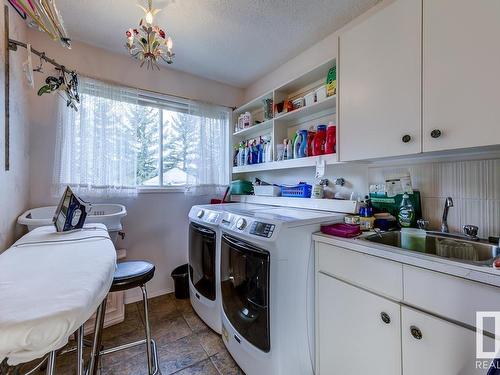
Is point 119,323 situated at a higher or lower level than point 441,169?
lower

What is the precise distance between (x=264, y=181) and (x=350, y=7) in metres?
1.72

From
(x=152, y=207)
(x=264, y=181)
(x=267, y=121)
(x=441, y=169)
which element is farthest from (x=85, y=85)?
(x=441, y=169)

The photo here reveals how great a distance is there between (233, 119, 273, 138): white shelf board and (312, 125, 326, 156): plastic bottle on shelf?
596mm

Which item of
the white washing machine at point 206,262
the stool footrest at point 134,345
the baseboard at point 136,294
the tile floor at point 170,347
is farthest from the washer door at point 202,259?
the baseboard at point 136,294

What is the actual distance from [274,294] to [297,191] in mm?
1076

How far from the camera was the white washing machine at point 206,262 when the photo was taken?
174cm

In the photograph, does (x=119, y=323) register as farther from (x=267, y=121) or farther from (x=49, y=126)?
(x=267, y=121)

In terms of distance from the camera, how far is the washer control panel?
1213 millimetres

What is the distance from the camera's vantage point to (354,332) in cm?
111

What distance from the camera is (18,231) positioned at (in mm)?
1513

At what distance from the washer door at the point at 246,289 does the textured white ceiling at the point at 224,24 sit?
5.39 ft

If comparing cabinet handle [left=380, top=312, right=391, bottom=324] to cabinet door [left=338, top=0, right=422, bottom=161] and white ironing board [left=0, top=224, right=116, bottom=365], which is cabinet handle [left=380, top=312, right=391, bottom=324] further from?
white ironing board [left=0, top=224, right=116, bottom=365]

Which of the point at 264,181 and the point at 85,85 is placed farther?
the point at 264,181

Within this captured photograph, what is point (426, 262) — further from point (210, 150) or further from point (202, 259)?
point (210, 150)
